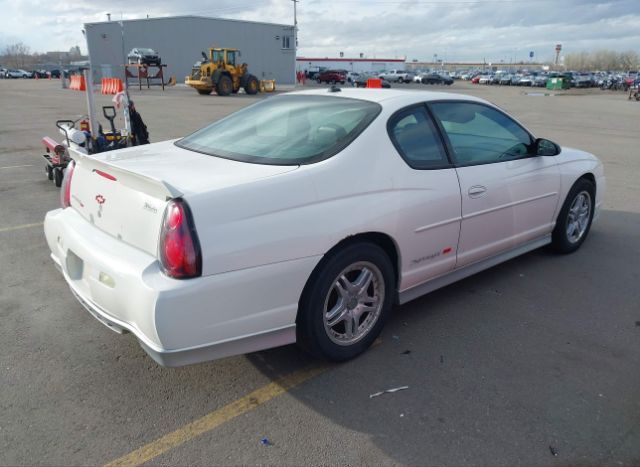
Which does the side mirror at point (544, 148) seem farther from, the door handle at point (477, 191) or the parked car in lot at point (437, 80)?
the parked car in lot at point (437, 80)

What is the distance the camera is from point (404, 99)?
3.56 m

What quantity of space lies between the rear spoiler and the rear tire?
28.3 meters

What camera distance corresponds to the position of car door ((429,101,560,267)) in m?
3.68

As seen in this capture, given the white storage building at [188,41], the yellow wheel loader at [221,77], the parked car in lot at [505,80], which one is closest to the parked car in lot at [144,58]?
the yellow wheel loader at [221,77]

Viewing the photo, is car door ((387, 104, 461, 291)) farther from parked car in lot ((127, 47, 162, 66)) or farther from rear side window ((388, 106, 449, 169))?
parked car in lot ((127, 47, 162, 66))

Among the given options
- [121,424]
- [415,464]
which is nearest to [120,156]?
[121,424]

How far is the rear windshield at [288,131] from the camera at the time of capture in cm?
311

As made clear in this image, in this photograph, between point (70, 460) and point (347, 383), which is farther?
point (347, 383)

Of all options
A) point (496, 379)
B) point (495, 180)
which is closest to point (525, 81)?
point (495, 180)

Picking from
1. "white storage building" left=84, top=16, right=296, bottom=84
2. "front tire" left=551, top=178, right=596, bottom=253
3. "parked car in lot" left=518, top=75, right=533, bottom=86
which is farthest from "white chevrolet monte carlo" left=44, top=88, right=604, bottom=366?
"parked car in lot" left=518, top=75, right=533, bottom=86

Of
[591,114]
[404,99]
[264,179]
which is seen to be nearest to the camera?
[264,179]

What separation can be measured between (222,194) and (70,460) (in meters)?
1.39

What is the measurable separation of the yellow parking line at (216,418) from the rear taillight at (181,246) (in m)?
0.77

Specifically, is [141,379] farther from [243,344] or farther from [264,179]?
[264,179]
